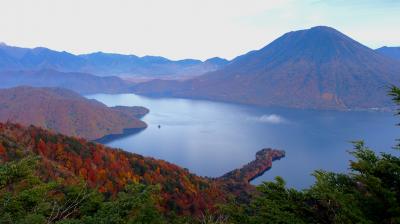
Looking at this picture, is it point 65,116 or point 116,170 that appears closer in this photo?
point 116,170

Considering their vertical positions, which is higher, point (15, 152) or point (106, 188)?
point (15, 152)

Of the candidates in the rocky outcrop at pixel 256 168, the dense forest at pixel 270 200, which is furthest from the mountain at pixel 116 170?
the dense forest at pixel 270 200

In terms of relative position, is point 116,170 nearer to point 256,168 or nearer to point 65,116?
point 256,168

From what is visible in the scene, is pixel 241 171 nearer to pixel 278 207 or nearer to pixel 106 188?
pixel 106 188

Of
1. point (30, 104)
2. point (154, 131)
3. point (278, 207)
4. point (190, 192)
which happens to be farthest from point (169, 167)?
point (30, 104)

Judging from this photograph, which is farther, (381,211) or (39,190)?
(39,190)

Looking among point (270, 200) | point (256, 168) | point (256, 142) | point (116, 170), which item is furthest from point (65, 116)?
point (270, 200)

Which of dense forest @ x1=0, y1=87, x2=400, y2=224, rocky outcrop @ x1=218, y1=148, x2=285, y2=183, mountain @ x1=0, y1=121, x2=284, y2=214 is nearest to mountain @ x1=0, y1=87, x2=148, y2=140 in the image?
rocky outcrop @ x1=218, y1=148, x2=285, y2=183
